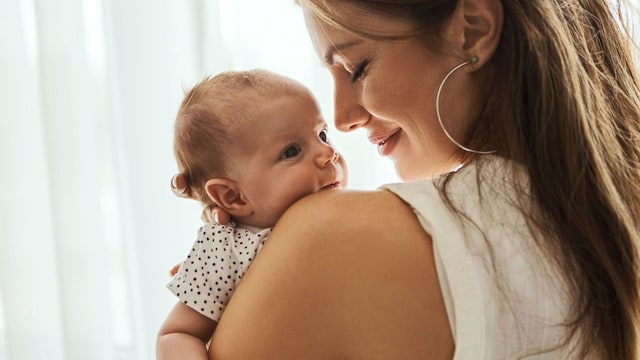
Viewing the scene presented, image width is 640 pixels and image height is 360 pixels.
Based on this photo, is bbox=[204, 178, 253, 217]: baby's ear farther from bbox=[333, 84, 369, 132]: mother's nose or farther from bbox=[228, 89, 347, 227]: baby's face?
bbox=[333, 84, 369, 132]: mother's nose

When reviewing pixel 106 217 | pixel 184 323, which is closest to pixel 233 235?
pixel 184 323

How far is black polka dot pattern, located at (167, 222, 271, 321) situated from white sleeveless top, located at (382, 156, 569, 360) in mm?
285

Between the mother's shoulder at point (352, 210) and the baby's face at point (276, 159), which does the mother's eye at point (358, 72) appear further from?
the mother's shoulder at point (352, 210)

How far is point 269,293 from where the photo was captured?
1.01 metres

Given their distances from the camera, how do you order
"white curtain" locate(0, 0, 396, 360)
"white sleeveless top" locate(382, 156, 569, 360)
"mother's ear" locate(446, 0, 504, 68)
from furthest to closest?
1. "white curtain" locate(0, 0, 396, 360)
2. "mother's ear" locate(446, 0, 504, 68)
3. "white sleeveless top" locate(382, 156, 569, 360)

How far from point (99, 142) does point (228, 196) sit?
113 cm

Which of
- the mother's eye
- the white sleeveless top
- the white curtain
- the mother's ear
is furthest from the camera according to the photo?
the white curtain

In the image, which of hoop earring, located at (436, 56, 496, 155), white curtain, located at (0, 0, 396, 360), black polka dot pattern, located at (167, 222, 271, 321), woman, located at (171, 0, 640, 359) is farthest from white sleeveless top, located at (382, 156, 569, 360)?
white curtain, located at (0, 0, 396, 360)

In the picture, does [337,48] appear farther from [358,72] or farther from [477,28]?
[477,28]

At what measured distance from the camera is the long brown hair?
101 centimetres

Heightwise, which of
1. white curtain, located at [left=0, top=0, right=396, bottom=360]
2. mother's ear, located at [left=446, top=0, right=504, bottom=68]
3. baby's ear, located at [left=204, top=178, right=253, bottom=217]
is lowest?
white curtain, located at [left=0, top=0, right=396, bottom=360]

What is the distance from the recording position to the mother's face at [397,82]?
1169 mm

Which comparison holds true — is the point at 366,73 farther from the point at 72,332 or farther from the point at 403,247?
the point at 72,332

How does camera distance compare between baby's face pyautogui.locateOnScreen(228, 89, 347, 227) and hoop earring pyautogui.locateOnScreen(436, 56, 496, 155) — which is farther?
baby's face pyautogui.locateOnScreen(228, 89, 347, 227)
